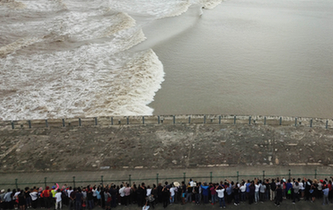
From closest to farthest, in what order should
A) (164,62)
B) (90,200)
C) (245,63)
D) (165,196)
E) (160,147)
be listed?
(90,200) → (165,196) → (160,147) → (245,63) → (164,62)

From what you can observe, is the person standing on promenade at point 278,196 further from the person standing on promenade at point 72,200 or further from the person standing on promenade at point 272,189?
the person standing on promenade at point 72,200

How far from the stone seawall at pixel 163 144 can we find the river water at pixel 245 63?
4149mm

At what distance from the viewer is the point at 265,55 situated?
34656 millimetres

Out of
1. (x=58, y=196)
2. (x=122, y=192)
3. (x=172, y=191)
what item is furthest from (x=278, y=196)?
(x=58, y=196)

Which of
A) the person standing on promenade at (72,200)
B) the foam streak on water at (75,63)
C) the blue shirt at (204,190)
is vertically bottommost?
the person standing on promenade at (72,200)

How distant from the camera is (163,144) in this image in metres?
18.3

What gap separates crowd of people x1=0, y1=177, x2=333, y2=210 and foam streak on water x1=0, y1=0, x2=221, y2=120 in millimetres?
11215

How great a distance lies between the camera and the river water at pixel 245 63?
2538 centimetres

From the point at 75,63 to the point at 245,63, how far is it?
18102 millimetres

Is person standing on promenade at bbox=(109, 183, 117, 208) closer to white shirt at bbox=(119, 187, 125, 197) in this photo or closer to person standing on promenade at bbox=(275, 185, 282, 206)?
white shirt at bbox=(119, 187, 125, 197)

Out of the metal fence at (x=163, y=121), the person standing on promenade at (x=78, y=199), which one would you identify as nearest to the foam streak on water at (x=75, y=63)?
the metal fence at (x=163, y=121)

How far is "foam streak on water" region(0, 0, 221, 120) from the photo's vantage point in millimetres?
25719

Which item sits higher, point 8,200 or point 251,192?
point 251,192

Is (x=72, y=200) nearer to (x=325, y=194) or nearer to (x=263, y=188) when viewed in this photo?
(x=263, y=188)
